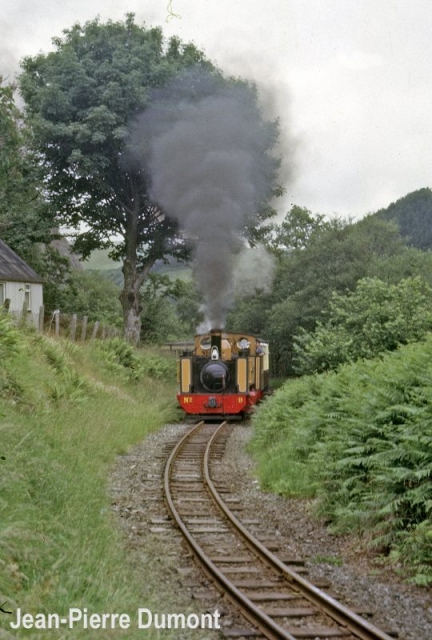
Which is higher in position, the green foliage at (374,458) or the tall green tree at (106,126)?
the tall green tree at (106,126)

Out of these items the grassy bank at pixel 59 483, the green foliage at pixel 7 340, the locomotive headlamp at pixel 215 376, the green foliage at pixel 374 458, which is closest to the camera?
the grassy bank at pixel 59 483

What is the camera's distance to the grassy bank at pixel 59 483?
538cm

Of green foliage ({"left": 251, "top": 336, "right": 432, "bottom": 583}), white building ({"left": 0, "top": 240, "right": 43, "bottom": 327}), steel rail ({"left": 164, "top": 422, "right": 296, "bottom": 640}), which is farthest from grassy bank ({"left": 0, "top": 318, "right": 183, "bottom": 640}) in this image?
white building ({"left": 0, "top": 240, "right": 43, "bottom": 327})

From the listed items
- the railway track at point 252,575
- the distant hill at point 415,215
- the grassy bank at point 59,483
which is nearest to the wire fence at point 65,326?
the grassy bank at point 59,483

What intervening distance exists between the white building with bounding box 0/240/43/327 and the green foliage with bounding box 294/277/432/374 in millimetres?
15383

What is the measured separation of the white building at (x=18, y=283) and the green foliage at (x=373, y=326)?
15.4 meters

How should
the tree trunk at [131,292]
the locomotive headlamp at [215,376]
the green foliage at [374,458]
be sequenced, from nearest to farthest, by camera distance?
1. the green foliage at [374,458]
2. the locomotive headlamp at [215,376]
3. the tree trunk at [131,292]

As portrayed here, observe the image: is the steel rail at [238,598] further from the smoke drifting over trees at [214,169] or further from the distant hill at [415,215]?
the distant hill at [415,215]

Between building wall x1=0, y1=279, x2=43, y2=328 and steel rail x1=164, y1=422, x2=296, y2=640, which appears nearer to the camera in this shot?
steel rail x1=164, y1=422, x2=296, y2=640

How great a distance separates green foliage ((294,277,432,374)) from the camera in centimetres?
1717

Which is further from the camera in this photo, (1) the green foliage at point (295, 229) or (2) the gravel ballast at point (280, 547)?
(1) the green foliage at point (295, 229)

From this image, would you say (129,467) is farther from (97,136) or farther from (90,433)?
(97,136)

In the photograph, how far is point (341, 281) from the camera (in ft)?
112

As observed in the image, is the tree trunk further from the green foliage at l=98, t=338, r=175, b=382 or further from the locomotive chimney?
the locomotive chimney
